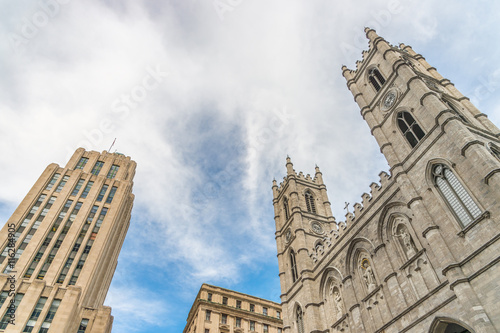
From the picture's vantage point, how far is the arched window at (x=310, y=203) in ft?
130

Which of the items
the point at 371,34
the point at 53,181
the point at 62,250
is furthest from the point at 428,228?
the point at 53,181

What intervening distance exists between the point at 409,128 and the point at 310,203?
19.1m

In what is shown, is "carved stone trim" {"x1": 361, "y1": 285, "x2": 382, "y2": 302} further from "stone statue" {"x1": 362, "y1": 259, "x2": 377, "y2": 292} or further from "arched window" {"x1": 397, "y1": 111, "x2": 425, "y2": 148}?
"arched window" {"x1": 397, "y1": 111, "x2": 425, "y2": 148}

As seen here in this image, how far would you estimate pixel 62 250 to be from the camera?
162 feet

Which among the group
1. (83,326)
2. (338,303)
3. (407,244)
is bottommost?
(338,303)

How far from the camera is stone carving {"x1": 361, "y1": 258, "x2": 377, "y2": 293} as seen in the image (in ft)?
71.9

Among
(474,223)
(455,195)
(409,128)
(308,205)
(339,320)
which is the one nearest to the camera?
(474,223)

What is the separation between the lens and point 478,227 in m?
15.6

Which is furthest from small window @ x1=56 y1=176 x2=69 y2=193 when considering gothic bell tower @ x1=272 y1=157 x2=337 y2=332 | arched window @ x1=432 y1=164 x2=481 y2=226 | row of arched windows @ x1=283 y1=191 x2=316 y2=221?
arched window @ x1=432 y1=164 x2=481 y2=226

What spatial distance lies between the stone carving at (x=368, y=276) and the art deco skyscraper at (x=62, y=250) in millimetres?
36313

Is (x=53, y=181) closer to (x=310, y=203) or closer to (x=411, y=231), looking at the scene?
(x=310, y=203)

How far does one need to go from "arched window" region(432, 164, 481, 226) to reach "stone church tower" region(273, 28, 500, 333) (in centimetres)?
6

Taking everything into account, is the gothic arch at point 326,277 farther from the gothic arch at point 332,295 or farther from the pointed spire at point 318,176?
the pointed spire at point 318,176

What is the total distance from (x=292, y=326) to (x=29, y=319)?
31.3 metres
